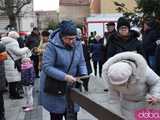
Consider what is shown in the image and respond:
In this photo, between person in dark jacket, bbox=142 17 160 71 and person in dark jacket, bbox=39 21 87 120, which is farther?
person in dark jacket, bbox=142 17 160 71

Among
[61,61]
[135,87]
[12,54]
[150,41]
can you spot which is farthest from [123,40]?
[12,54]

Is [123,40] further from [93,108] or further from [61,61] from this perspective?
[93,108]

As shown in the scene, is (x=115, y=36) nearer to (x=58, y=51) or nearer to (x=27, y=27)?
(x=58, y=51)

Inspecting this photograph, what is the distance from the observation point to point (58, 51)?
20.2 ft

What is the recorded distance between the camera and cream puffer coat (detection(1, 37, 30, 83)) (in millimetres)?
12078

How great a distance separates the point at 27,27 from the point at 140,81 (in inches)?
2596

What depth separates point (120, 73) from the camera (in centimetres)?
418

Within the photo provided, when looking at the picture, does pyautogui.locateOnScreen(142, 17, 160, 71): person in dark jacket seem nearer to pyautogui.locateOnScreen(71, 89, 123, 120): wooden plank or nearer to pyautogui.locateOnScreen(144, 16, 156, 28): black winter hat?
pyautogui.locateOnScreen(144, 16, 156, 28): black winter hat

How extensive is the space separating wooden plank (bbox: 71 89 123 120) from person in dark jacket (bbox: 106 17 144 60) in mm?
2559

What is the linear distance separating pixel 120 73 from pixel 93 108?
13.4 inches

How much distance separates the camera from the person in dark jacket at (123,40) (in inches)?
290

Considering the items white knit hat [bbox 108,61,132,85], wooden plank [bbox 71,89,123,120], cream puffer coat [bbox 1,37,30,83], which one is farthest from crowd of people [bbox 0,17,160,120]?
cream puffer coat [bbox 1,37,30,83]

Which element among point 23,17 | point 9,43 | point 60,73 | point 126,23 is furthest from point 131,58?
point 23,17

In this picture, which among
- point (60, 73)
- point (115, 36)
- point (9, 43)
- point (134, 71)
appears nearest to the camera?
point (134, 71)
